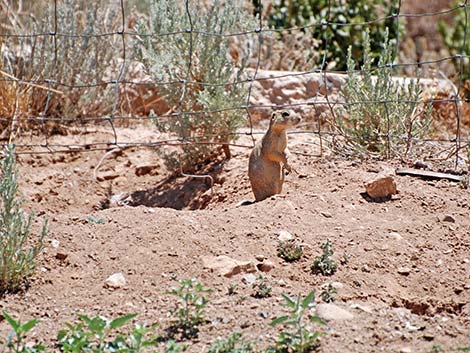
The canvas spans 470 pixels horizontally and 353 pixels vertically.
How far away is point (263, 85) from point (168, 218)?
3.23 metres

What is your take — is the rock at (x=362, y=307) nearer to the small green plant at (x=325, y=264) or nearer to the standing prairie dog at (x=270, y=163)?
the small green plant at (x=325, y=264)

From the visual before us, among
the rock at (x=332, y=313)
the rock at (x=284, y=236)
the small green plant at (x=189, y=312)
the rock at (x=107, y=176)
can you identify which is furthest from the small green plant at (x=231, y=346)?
the rock at (x=107, y=176)

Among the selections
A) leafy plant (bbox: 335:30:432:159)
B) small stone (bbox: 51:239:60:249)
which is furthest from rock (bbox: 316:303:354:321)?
leafy plant (bbox: 335:30:432:159)

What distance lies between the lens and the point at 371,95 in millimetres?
5805

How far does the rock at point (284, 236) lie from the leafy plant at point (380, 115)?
1.36 m

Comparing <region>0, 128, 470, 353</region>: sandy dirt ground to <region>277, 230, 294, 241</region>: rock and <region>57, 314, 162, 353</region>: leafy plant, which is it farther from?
<region>57, 314, 162, 353</region>: leafy plant

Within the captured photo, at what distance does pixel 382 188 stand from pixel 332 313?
158 centimetres

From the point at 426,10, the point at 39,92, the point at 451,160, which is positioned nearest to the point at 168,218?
the point at 451,160

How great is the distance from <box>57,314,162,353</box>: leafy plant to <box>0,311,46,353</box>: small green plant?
0.11m

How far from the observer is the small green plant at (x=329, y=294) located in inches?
153

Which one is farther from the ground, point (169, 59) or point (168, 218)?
point (169, 59)

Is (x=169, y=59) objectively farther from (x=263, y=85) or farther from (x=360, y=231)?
(x=360, y=231)

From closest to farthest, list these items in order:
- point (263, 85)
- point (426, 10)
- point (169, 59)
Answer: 1. point (169, 59)
2. point (263, 85)
3. point (426, 10)

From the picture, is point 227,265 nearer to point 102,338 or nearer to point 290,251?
point 290,251
